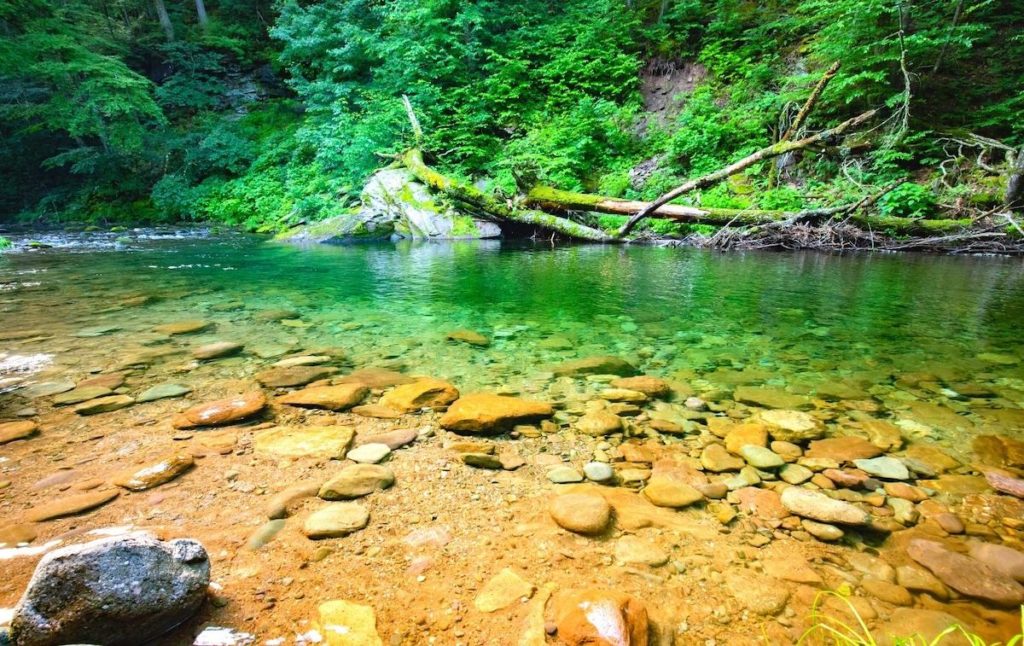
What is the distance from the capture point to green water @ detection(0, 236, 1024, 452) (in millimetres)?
3285

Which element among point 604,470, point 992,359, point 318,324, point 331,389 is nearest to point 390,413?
point 331,389

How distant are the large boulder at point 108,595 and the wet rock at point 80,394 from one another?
2.27 m

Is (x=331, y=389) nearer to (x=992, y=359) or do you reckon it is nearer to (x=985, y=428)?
(x=985, y=428)

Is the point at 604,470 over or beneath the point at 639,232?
beneath

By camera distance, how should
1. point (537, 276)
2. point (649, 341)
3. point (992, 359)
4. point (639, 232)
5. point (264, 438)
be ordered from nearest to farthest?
point (264, 438)
point (992, 359)
point (649, 341)
point (537, 276)
point (639, 232)

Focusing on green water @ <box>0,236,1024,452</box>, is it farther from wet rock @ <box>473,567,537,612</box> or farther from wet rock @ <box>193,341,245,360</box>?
wet rock @ <box>473,567,537,612</box>

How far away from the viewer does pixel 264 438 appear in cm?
239

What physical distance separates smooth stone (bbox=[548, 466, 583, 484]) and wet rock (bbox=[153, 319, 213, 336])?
3.86 meters

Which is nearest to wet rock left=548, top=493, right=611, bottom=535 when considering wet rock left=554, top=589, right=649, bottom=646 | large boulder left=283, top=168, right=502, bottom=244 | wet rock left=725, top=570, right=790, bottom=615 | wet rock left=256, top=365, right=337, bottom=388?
wet rock left=554, top=589, right=649, bottom=646

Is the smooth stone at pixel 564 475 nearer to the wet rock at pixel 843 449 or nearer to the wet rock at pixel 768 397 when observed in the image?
the wet rock at pixel 843 449

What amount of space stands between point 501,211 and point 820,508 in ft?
35.4

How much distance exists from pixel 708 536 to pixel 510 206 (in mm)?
10808

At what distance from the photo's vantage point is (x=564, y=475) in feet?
6.90

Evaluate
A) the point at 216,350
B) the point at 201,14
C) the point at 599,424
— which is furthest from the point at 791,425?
the point at 201,14
